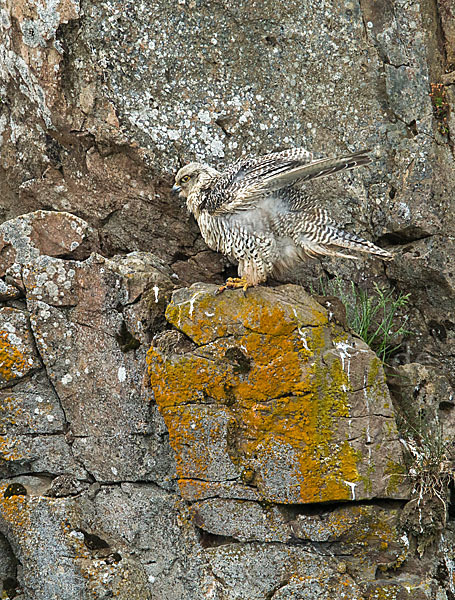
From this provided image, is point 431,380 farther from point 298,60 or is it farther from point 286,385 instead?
point 298,60

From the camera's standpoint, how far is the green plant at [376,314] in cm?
645

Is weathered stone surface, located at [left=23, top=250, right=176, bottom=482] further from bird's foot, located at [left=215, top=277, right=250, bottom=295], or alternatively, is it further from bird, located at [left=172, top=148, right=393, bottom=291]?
bird, located at [left=172, top=148, right=393, bottom=291]

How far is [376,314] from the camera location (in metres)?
6.80

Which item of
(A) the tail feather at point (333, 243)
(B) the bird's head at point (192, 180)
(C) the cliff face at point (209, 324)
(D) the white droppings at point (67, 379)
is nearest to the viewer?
(C) the cliff face at point (209, 324)

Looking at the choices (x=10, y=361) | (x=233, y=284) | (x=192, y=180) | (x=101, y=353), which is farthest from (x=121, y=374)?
(x=192, y=180)

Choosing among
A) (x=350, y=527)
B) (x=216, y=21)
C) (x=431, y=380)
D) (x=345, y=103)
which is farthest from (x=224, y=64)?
(x=350, y=527)

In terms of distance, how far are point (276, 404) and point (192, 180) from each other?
201cm

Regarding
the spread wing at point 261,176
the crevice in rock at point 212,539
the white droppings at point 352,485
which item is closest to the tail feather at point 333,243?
the spread wing at point 261,176

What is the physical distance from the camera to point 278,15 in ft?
22.7

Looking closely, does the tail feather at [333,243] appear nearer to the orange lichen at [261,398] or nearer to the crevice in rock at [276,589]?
the orange lichen at [261,398]

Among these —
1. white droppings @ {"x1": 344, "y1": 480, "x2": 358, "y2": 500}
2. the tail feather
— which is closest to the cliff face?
white droppings @ {"x1": 344, "y1": 480, "x2": 358, "y2": 500}

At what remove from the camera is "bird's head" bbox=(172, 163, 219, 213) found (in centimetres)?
605

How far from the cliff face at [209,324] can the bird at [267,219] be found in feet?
1.03

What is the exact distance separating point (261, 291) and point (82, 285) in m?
1.56
